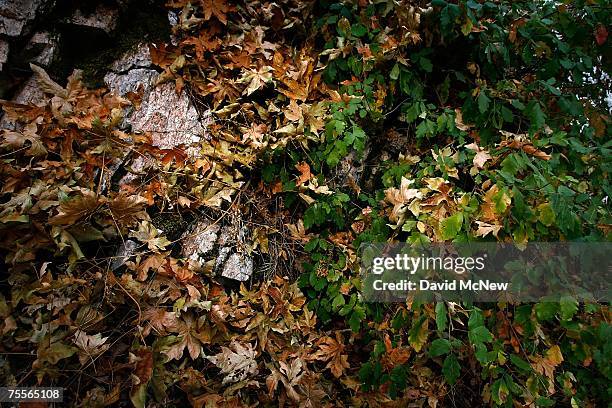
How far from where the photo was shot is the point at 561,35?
83.3 inches

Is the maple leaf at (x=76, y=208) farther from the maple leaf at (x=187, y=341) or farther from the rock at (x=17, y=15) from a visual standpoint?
the rock at (x=17, y=15)

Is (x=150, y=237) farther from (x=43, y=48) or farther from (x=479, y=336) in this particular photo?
(x=479, y=336)

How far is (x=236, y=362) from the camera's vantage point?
1606 millimetres

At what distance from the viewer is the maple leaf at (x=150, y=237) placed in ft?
5.30

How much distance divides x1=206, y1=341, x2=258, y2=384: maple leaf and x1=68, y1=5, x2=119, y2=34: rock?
1.68 metres

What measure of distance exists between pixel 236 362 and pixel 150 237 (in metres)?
0.66

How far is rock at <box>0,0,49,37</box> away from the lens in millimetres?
1647

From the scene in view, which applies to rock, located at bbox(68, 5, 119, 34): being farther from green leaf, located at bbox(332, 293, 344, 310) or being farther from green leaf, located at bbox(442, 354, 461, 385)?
green leaf, located at bbox(442, 354, 461, 385)

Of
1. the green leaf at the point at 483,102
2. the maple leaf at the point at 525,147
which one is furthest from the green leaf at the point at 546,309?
the green leaf at the point at 483,102

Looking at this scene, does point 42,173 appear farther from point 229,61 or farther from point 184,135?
point 229,61

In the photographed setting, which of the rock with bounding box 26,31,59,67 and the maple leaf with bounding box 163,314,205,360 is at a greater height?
the rock with bounding box 26,31,59,67

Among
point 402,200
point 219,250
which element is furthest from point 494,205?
point 219,250

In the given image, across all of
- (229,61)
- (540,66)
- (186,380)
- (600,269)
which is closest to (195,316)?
(186,380)

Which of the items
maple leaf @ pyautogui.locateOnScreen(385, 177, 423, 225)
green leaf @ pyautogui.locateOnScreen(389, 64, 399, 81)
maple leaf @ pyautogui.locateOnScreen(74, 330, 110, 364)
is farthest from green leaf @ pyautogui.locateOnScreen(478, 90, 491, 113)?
maple leaf @ pyautogui.locateOnScreen(74, 330, 110, 364)
